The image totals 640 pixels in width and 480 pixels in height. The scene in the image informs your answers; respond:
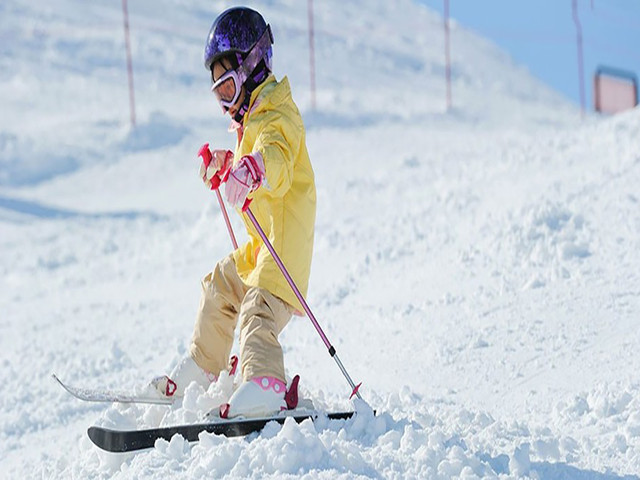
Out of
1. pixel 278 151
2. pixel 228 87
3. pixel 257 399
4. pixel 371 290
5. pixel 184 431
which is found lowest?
pixel 184 431

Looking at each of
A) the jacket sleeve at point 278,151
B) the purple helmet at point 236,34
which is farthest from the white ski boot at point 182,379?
the purple helmet at point 236,34

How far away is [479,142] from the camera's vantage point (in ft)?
47.0

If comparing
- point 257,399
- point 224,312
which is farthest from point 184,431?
point 224,312

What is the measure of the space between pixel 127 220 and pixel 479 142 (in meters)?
5.24

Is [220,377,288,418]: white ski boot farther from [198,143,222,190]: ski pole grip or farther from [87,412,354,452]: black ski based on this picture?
[198,143,222,190]: ski pole grip

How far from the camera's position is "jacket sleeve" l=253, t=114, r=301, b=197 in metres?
3.69

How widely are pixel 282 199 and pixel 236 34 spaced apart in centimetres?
68

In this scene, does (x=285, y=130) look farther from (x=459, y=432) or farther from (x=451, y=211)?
(x=451, y=211)

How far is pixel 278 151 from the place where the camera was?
3.74m

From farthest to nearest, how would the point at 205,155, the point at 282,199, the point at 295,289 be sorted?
the point at 205,155
the point at 282,199
the point at 295,289

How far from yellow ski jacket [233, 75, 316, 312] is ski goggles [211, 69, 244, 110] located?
0.23 feet

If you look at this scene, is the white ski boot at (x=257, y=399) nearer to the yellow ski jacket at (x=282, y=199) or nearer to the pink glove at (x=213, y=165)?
the yellow ski jacket at (x=282, y=199)

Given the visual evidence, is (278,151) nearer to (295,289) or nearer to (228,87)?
(228,87)

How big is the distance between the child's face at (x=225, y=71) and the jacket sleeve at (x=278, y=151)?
225mm
